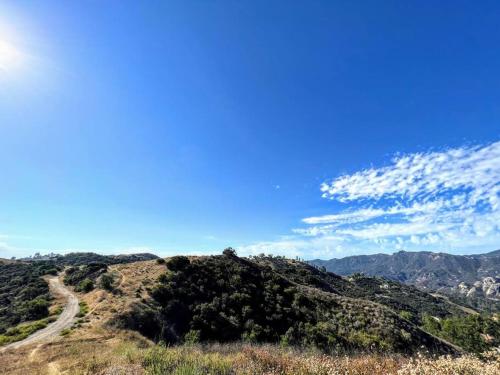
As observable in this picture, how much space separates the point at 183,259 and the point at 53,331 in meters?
25.4

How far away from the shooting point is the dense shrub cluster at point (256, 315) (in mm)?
35438

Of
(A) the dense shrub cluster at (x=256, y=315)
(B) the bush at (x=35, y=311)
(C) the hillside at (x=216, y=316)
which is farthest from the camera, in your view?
(B) the bush at (x=35, y=311)

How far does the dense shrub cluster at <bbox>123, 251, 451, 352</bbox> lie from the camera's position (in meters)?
35.4

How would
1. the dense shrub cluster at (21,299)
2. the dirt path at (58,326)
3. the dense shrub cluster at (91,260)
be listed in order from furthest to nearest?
the dense shrub cluster at (91,260) → the dense shrub cluster at (21,299) → the dirt path at (58,326)

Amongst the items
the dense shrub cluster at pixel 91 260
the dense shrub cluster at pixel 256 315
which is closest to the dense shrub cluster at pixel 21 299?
the dense shrub cluster at pixel 256 315

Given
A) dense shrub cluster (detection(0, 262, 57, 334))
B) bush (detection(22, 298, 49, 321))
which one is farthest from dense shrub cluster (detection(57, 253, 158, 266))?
bush (detection(22, 298, 49, 321))

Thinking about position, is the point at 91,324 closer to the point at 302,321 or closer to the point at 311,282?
the point at 302,321

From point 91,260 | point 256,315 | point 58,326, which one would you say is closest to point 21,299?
point 58,326

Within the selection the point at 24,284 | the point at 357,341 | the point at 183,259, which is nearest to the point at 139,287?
the point at 183,259

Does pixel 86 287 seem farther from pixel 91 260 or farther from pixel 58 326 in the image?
pixel 91 260

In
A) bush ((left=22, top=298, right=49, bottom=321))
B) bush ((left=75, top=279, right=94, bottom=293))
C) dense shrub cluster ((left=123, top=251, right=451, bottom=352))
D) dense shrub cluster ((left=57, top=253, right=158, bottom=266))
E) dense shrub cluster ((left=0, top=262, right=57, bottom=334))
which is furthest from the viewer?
dense shrub cluster ((left=57, top=253, right=158, bottom=266))

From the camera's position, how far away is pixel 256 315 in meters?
41.8

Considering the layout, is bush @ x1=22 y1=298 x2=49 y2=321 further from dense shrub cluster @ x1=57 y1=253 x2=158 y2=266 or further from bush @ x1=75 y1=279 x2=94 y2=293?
dense shrub cluster @ x1=57 y1=253 x2=158 y2=266

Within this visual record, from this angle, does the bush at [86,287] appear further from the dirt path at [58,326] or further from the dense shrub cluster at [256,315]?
the dense shrub cluster at [256,315]
